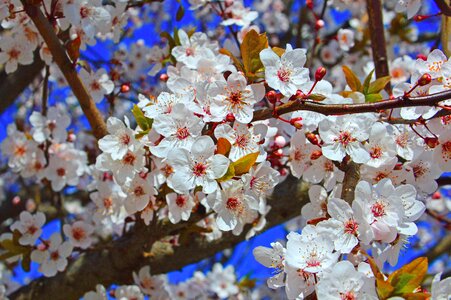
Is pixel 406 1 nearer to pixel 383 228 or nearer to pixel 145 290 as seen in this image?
pixel 383 228

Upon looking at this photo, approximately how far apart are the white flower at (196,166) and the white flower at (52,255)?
43.6 inches

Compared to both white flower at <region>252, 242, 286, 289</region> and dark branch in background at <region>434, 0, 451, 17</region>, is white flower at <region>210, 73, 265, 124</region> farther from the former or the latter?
dark branch in background at <region>434, 0, 451, 17</region>

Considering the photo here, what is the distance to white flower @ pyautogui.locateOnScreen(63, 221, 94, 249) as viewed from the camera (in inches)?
97.2

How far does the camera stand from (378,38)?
97.8 inches

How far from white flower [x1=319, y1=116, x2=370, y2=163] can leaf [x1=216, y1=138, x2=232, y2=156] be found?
30 cm

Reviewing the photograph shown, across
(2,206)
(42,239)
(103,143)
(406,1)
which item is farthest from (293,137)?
(2,206)

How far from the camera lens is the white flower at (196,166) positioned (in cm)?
147

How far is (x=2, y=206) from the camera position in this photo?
11.6 feet

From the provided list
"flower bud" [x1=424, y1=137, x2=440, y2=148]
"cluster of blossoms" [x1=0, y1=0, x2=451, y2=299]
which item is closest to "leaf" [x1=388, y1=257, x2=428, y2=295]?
"cluster of blossoms" [x1=0, y1=0, x2=451, y2=299]

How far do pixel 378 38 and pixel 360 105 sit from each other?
44.9 inches

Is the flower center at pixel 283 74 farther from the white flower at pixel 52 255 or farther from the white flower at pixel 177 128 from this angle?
the white flower at pixel 52 255

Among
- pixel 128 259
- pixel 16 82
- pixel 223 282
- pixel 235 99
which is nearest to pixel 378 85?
pixel 235 99

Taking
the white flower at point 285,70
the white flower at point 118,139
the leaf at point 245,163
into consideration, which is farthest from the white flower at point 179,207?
the white flower at point 285,70

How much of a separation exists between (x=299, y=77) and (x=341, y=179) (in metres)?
0.35
